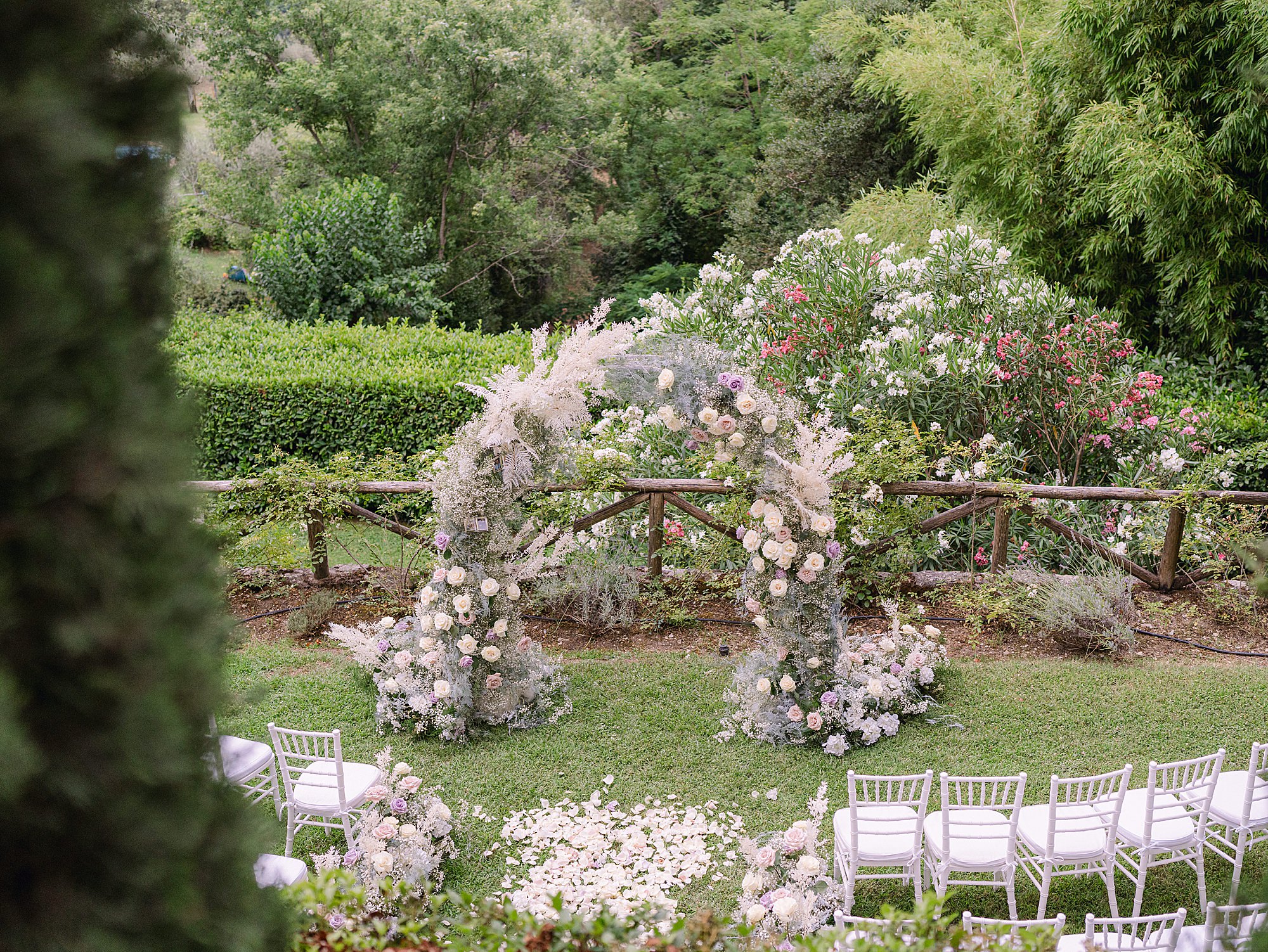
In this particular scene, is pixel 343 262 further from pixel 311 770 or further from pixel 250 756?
pixel 311 770

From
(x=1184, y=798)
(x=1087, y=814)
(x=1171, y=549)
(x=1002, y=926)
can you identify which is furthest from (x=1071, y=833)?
(x=1171, y=549)

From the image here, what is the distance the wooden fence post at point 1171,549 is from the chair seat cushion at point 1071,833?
3432 mm

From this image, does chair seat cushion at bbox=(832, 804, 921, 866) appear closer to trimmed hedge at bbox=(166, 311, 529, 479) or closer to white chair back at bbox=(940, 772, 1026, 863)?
white chair back at bbox=(940, 772, 1026, 863)

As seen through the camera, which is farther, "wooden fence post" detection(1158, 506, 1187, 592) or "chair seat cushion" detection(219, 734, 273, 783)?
"wooden fence post" detection(1158, 506, 1187, 592)

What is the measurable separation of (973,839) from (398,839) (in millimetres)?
2441

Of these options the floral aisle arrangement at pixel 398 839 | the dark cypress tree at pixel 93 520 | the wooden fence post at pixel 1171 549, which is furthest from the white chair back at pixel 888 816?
the wooden fence post at pixel 1171 549

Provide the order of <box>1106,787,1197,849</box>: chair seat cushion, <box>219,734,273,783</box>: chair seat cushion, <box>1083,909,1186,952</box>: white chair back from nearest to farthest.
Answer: <box>1083,909,1186,952</box>: white chair back, <box>1106,787,1197,849</box>: chair seat cushion, <box>219,734,273,783</box>: chair seat cushion

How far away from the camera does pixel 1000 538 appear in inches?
264

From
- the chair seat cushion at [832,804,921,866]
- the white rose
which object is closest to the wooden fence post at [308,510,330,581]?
the chair seat cushion at [832,804,921,866]

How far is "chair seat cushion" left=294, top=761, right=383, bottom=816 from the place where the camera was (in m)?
4.28

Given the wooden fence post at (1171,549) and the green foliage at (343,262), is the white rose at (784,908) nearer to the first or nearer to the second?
the wooden fence post at (1171,549)

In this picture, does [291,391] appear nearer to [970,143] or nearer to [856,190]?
[970,143]

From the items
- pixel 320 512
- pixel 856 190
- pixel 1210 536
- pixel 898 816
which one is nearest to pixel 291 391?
pixel 320 512

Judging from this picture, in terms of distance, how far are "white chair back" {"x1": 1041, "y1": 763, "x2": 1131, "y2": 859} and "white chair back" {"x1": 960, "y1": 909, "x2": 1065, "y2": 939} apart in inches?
13.2
